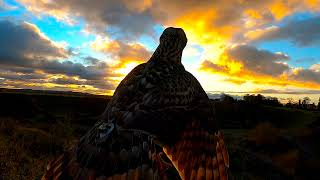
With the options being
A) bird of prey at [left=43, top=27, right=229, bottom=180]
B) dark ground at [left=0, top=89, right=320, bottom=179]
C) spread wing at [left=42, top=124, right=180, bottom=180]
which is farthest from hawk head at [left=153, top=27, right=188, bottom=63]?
spread wing at [left=42, top=124, right=180, bottom=180]

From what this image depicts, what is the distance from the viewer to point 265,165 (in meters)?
21.1

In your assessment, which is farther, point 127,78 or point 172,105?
point 127,78

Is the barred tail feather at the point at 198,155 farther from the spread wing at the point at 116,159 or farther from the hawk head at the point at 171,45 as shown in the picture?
the hawk head at the point at 171,45

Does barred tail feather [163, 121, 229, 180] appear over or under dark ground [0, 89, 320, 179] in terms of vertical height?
over

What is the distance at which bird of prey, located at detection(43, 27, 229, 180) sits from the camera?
3.04 metres

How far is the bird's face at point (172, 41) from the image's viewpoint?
4797 millimetres

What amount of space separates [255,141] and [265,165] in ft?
30.6

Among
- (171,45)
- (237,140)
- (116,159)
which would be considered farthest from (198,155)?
(237,140)

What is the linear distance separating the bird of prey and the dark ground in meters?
0.83

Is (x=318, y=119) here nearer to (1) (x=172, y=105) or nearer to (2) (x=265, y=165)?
(2) (x=265, y=165)

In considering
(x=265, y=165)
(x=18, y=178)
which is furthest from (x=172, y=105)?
(x=265, y=165)

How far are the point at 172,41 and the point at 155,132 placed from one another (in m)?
1.79

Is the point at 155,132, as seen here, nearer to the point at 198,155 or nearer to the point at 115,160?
the point at 115,160

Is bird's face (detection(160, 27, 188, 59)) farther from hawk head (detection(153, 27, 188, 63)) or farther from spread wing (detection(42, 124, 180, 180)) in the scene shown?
spread wing (detection(42, 124, 180, 180))
